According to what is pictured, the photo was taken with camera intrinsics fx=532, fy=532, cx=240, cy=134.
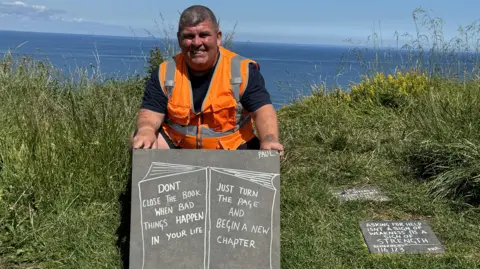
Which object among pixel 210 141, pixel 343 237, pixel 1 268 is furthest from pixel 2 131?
pixel 343 237

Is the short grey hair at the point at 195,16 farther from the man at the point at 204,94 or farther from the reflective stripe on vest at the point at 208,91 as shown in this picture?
the reflective stripe on vest at the point at 208,91

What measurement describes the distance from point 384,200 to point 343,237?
77 cm

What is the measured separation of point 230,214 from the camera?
3104 millimetres

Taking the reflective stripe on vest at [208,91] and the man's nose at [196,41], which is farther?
the reflective stripe on vest at [208,91]

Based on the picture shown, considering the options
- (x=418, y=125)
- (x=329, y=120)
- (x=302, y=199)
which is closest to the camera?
(x=302, y=199)

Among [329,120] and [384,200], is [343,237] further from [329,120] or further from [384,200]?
[329,120]

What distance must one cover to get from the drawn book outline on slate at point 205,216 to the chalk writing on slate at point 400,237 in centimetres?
106

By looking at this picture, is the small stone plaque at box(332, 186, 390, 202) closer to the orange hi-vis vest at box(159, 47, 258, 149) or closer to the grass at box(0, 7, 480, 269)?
the grass at box(0, 7, 480, 269)

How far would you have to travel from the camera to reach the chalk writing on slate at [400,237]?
367cm

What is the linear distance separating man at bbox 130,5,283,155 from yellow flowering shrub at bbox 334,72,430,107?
3.99 meters

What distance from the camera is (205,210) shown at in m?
3.11

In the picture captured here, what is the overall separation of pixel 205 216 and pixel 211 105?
2.80 feet

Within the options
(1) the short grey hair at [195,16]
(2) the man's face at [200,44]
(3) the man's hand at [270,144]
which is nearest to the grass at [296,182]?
(3) the man's hand at [270,144]

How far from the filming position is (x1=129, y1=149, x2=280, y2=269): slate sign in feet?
9.98
